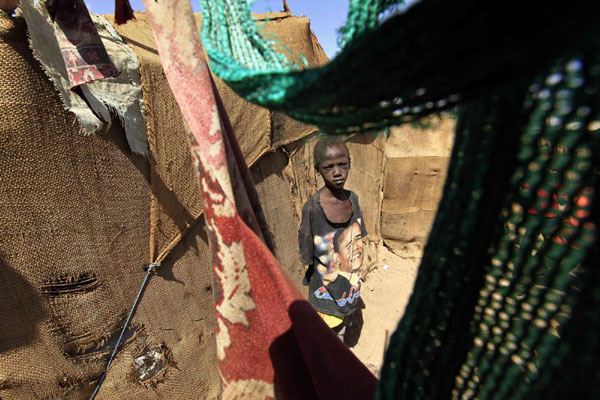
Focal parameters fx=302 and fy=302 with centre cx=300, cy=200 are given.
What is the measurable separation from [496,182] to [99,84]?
5.49 feet

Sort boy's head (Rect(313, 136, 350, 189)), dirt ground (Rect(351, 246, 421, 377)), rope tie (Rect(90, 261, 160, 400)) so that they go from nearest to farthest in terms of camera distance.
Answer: rope tie (Rect(90, 261, 160, 400)), boy's head (Rect(313, 136, 350, 189)), dirt ground (Rect(351, 246, 421, 377))

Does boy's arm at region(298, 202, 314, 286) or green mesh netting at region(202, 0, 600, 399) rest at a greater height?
green mesh netting at region(202, 0, 600, 399)

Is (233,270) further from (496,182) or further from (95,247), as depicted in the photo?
(95,247)

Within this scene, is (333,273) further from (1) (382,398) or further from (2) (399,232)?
(2) (399,232)

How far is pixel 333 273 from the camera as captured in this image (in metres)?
2.17

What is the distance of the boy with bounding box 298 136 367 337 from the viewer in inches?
79.0

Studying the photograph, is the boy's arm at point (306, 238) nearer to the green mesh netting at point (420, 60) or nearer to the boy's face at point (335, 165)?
the boy's face at point (335, 165)

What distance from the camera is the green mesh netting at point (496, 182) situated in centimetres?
25

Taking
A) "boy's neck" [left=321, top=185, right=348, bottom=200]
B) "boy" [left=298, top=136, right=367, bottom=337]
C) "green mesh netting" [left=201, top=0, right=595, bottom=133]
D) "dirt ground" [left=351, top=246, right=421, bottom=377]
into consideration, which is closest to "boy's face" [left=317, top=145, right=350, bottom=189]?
"boy" [left=298, top=136, right=367, bottom=337]

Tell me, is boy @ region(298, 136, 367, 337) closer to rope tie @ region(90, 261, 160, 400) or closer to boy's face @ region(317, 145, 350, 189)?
boy's face @ region(317, 145, 350, 189)

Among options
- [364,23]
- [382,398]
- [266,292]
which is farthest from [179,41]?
[382,398]

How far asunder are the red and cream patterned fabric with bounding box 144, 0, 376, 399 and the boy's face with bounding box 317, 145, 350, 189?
1340 millimetres

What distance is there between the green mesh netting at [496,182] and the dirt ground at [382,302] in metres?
2.45

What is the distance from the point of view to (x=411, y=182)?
12.7 feet
